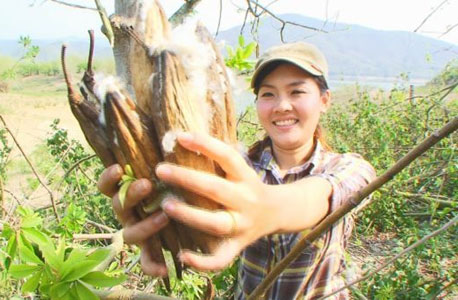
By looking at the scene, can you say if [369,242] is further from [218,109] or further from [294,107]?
[218,109]

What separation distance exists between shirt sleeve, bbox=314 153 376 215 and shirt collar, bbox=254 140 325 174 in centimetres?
7

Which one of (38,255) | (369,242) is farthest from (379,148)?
(38,255)

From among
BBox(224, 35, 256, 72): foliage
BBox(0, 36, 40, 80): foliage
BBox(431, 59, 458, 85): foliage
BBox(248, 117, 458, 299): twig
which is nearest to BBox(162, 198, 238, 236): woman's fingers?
BBox(248, 117, 458, 299): twig

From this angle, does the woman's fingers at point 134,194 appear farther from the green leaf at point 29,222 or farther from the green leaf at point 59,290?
the green leaf at point 29,222

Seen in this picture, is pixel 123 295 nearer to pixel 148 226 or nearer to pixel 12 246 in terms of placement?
pixel 12 246

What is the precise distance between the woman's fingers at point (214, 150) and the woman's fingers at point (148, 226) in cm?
19

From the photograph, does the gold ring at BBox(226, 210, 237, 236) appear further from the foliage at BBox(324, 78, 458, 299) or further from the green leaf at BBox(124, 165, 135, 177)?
the foliage at BBox(324, 78, 458, 299)

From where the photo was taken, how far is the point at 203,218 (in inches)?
30.7

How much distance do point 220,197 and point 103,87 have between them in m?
0.34

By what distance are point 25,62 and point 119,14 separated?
3.29 metres

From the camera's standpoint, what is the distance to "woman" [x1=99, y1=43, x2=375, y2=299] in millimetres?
793

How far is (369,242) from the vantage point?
4.88 m

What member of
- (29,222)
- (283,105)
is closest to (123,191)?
(29,222)

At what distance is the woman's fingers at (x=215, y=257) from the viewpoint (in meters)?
0.82
